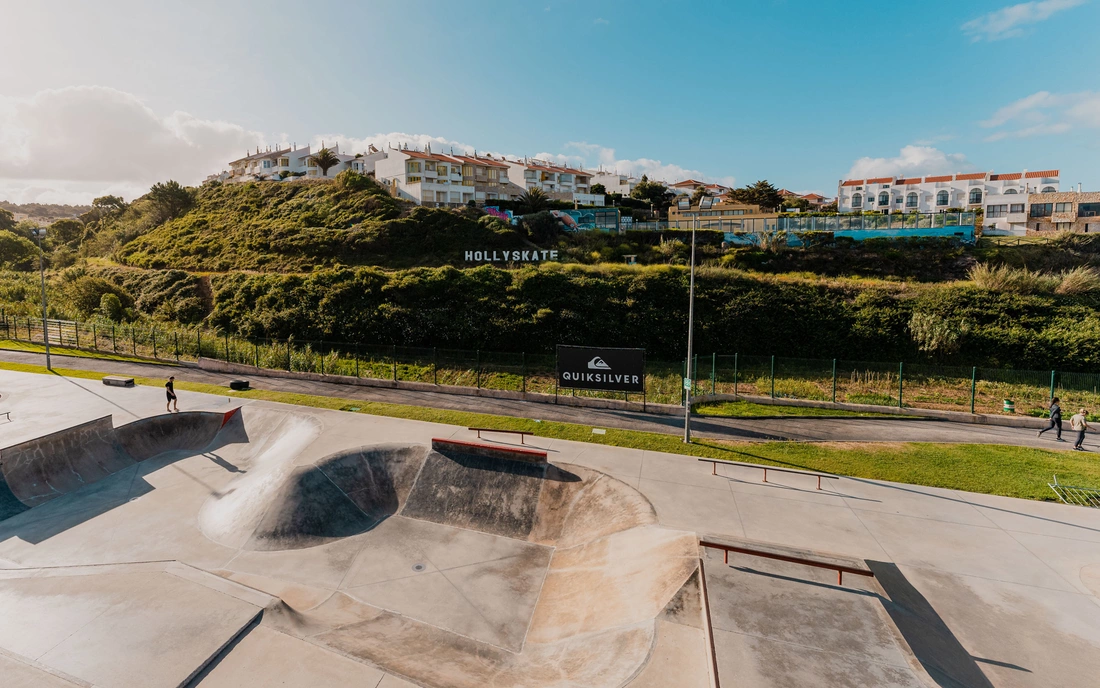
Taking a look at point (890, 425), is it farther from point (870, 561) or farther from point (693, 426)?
point (870, 561)

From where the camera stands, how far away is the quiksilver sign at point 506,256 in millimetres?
43000

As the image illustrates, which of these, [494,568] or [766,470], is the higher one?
[766,470]

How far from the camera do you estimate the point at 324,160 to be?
74.1m

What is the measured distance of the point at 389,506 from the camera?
13414 mm

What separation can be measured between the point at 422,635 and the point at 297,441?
378 inches

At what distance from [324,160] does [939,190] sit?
9208cm

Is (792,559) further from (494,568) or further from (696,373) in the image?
(696,373)

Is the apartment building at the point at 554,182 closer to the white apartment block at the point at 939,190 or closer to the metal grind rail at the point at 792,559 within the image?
the white apartment block at the point at 939,190

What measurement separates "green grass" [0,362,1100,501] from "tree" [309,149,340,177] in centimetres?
7090

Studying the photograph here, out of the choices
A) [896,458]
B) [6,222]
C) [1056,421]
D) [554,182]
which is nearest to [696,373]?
[896,458]

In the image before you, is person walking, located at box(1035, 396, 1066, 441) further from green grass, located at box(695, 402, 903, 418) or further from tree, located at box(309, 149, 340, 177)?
tree, located at box(309, 149, 340, 177)

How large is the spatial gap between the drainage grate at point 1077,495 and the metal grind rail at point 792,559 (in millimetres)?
8728

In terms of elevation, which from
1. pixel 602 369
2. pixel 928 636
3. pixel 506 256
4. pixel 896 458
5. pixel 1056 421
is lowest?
pixel 928 636

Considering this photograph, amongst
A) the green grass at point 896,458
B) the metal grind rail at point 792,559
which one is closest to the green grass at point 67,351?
the green grass at point 896,458
